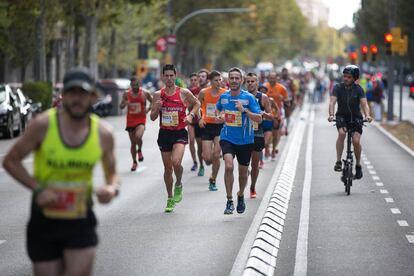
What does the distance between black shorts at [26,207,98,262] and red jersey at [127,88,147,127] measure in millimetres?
14701

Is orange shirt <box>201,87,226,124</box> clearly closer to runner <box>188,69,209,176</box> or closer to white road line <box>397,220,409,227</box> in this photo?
runner <box>188,69,209,176</box>

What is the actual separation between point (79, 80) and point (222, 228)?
23.1ft

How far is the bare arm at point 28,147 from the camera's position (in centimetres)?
664

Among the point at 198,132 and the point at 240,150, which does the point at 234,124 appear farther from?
the point at 198,132

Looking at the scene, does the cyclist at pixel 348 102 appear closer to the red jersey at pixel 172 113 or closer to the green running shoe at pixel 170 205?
the red jersey at pixel 172 113

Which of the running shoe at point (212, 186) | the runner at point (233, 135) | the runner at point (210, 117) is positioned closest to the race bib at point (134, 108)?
the runner at point (210, 117)

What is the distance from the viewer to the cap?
21.6ft

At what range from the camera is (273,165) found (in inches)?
922

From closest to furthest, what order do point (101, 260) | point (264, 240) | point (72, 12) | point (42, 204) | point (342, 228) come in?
point (42, 204) < point (101, 260) < point (264, 240) < point (342, 228) < point (72, 12)

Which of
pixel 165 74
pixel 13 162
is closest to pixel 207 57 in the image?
pixel 165 74

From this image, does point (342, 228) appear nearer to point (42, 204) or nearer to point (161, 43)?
point (42, 204)

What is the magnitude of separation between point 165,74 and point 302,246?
146 inches

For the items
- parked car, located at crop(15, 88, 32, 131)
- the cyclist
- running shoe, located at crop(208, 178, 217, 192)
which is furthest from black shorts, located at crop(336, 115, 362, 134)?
parked car, located at crop(15, 88, 32, 131)

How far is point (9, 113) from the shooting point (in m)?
32.5
